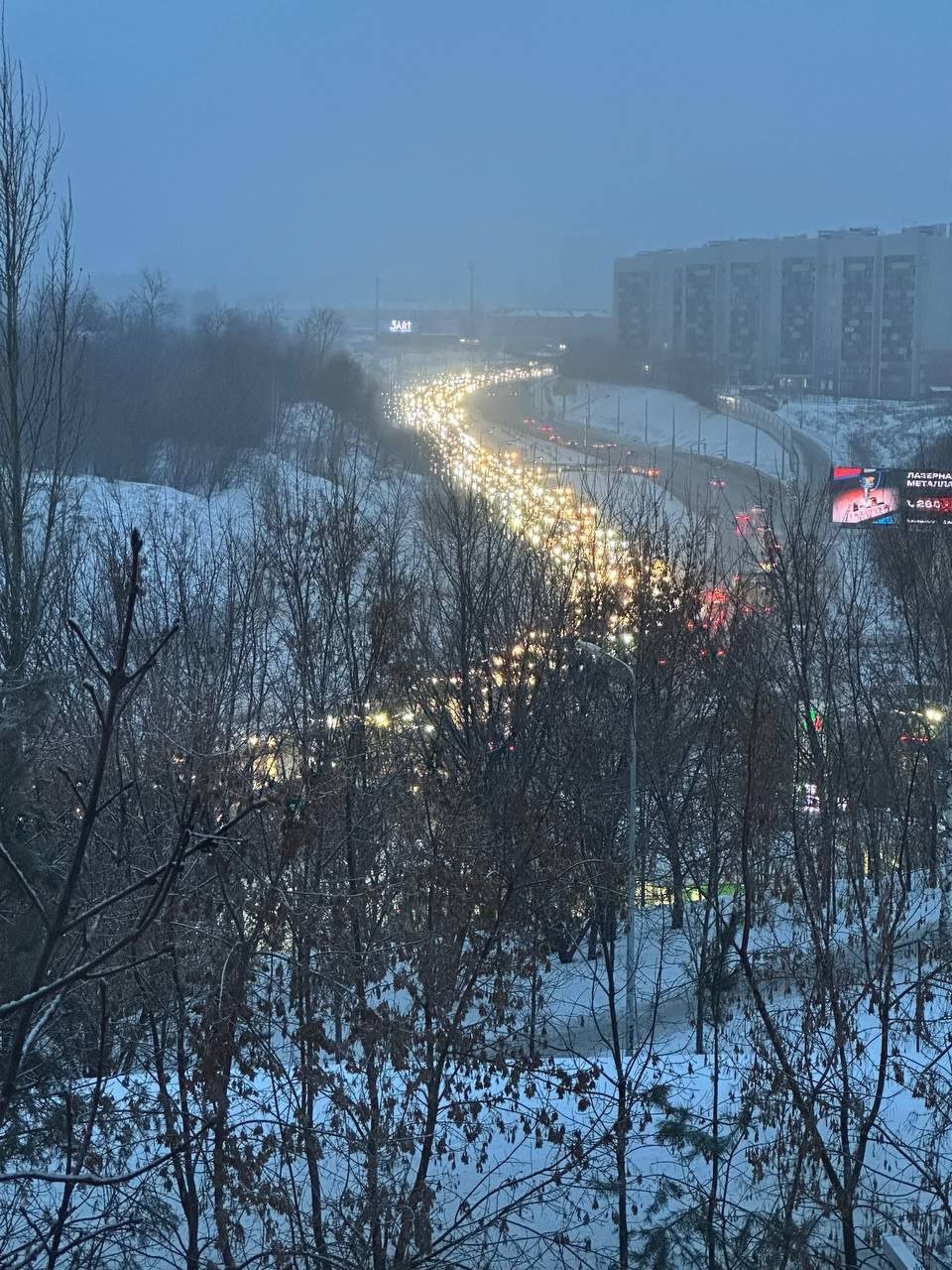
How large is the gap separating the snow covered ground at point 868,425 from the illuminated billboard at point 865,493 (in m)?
20.6

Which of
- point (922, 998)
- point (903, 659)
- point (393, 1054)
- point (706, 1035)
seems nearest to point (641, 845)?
point (706, 1035)

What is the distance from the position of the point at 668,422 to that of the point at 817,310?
9.28 metres

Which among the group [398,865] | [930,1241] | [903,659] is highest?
[903,659]

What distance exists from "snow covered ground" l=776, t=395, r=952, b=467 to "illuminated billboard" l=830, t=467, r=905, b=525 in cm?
2065

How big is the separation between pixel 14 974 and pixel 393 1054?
1771 mm

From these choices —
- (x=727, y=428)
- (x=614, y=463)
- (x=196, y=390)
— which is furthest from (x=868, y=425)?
(x=196, y=390)

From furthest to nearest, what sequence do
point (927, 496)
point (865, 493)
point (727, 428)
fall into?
point (727, 428) < point (865, 493) < point (927, 496)

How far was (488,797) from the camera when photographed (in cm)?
1041

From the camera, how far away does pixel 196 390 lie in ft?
144

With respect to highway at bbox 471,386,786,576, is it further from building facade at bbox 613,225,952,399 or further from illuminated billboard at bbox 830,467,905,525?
building facade at bbox 613,225,952,399

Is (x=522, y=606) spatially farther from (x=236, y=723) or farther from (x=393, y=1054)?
(x=393, y=1054)

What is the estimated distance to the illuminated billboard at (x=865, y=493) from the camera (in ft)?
79.2

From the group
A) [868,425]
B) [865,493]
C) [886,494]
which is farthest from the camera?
[868,425]

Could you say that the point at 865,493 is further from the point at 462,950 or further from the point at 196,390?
the point at 196,390
